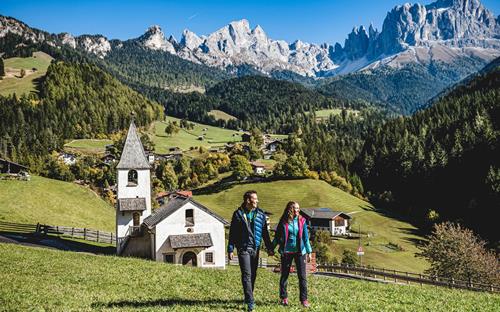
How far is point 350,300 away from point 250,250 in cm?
450

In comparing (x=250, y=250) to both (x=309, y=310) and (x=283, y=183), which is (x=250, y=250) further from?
(x=283, y=183)

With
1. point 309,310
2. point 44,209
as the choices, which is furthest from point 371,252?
point 309,310

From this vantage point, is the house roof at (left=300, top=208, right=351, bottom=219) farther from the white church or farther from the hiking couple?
the hiking couple

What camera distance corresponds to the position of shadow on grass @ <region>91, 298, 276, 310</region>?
13.8 m

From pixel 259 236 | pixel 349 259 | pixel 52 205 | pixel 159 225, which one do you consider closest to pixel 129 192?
pixel 159 225

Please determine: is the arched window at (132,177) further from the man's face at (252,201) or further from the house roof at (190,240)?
the man's face at (252,201)

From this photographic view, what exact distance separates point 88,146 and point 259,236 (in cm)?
17374

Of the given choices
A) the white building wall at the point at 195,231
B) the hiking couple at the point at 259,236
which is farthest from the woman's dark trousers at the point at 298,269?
the white building wall at the point at 195,231

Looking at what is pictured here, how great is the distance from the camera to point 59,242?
45906 millimetres

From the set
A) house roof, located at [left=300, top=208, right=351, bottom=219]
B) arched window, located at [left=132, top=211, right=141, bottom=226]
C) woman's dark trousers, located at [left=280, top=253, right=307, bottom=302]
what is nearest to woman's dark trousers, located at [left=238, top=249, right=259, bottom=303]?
woman's dark trousers, located at [left=280, top=253, right=307, bottom=302]

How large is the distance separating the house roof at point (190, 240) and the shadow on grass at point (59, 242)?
776cm

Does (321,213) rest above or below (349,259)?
above

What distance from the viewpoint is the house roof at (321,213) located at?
108394 millimetres

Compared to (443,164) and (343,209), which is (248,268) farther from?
(443,164)
